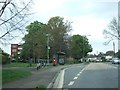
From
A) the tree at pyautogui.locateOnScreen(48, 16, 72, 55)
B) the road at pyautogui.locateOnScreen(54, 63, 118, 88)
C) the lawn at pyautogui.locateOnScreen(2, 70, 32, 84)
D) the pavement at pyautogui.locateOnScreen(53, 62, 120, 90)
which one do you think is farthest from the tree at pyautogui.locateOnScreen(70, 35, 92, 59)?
the lawn at pyautogui.locateOnScreen(2, 70, 32, 84)

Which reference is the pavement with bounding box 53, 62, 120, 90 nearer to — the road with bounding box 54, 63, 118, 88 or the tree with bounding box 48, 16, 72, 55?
the road with bounding box 54, 63, 118, 88

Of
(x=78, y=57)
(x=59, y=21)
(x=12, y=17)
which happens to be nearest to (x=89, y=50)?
(x=78, y=57)

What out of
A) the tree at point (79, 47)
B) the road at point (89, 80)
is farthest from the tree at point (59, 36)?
the road at point (89, 80)

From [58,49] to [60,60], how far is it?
2419 centimetres

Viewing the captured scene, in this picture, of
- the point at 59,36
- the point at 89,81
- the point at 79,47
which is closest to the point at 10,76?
Answer: the point at 89,81

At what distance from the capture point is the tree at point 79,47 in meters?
126

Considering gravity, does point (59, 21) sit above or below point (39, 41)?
above

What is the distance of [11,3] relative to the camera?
1841cm

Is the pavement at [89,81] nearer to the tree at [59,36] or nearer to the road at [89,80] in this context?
the road at [89,80]

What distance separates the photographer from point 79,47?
460 ft

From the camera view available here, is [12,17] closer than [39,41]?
Yes

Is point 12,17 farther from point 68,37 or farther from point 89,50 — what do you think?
point 89,50

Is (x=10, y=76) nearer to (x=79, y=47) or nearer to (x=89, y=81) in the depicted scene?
(x=89, y=81)

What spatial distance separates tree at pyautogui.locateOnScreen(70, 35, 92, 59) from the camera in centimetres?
12572
